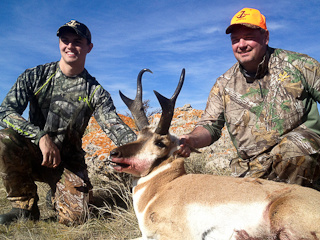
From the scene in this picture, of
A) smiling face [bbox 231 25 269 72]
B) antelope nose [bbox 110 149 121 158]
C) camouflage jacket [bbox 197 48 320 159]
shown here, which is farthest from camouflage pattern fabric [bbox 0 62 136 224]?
smiling face [bbox 231 25 269 72]

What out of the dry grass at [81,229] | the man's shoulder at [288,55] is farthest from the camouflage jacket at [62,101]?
the man's shoulder at [288,55]

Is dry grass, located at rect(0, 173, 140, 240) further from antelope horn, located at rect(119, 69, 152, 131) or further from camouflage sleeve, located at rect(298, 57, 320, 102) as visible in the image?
camouflage sleeve, located at rect(298, 57, 320, 102)

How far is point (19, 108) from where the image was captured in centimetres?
493

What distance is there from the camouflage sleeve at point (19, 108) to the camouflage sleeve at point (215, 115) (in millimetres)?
2760

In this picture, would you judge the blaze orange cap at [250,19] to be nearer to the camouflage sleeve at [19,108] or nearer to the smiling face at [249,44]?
the smiling face at [249,44]

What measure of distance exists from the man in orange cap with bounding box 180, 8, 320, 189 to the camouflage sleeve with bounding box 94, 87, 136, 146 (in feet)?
3.84

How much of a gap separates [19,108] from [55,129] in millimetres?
739

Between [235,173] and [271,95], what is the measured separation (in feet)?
4.69

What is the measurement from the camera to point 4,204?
5.94 meters

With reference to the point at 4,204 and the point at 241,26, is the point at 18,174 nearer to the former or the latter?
the point at 4,204

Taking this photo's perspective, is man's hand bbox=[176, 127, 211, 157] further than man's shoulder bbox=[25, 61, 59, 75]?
No

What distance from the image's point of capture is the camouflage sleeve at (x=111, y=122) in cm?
463

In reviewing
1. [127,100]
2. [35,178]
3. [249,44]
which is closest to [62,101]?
[35,178]

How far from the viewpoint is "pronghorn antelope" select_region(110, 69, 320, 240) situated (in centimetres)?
253
